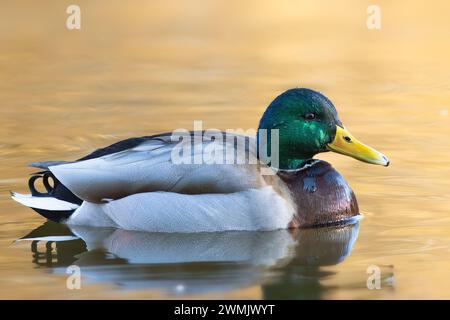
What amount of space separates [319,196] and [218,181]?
0.89 metres

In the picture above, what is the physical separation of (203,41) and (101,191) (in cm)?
735

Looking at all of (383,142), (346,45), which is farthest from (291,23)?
(383,142)

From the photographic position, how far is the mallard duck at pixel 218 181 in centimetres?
929

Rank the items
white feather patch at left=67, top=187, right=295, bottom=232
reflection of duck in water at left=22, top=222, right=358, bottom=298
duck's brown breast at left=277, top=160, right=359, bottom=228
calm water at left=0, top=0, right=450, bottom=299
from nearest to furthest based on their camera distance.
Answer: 1. reflection of duck in water at left=22, top=222, right=358, bottom=298
2. calm water at left=0, top=0, right=450, bottom=299
3. white feather patch at left=67, top=187, right=295, bottom=232
4. duck's brown breast at left=277, top=160, right=359, bottom=228

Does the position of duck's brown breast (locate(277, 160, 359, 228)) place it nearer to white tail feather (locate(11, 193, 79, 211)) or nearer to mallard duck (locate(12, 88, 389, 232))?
mallard duck (locate(12, 88, 389, 232))

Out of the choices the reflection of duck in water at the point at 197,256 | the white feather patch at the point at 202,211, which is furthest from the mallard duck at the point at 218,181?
the reflection of duck in water at the point at 197,256

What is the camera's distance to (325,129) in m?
9.59

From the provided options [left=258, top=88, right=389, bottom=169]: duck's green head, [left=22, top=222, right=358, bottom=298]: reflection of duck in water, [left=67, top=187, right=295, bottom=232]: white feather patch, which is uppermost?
[left=258, top=88, right=389, bottom=169]: duck's green head

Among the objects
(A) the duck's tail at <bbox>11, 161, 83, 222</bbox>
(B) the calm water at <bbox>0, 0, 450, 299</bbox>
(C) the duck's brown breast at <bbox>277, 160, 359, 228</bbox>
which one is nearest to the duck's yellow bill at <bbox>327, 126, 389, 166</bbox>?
(C) the duck's brown breast at <bbox>277, 160, 359, 228</bbox>

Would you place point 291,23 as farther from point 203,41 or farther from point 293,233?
point 293,233

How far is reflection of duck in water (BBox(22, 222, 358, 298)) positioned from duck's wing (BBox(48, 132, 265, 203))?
348 mm

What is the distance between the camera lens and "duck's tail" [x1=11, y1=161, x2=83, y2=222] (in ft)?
31.4

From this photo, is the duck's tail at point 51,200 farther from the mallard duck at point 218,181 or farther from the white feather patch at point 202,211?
the white feather patch at point 202,211

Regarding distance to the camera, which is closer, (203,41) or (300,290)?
(300,290)
